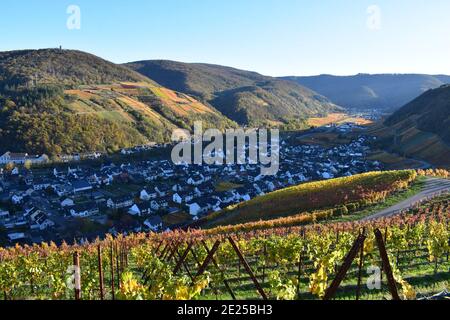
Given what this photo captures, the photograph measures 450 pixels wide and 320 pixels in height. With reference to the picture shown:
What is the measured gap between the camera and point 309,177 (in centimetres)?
9125

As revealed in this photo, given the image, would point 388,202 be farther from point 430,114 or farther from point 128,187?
point 430,114

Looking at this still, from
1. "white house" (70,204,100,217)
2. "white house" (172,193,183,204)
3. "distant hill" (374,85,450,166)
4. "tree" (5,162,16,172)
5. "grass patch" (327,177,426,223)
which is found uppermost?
"distant hill" (374,85,450,166)

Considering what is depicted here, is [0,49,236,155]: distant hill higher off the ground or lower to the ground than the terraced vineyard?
higher

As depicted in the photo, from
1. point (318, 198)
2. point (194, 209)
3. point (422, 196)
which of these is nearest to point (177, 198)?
point (194, 209)

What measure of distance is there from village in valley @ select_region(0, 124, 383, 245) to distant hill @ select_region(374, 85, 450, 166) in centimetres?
986

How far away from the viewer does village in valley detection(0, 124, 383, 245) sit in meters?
59.8

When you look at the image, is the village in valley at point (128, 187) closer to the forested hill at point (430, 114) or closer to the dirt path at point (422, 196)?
the forested hill at point (430, 114)

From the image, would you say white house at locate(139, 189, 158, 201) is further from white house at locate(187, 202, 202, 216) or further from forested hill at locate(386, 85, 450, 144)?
forested hill at locate(386, 85, 450, 144)

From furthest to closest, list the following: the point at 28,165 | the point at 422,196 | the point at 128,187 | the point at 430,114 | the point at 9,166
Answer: the point at 430,114
the point at 28,165
the point at 9,166
the point at 128,187
the point at 422,196

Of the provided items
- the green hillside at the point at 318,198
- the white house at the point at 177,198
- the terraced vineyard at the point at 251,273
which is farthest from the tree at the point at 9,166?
the terraced vineyard at the point at 251,273

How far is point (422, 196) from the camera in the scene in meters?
39.6

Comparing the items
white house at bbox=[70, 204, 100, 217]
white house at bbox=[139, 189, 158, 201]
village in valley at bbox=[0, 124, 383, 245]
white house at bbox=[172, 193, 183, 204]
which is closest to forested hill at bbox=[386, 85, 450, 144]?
village in valley at bbox=[0, 124, 383, 245]

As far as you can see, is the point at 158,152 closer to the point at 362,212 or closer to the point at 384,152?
the point at 384,152

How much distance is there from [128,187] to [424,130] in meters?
84.7
